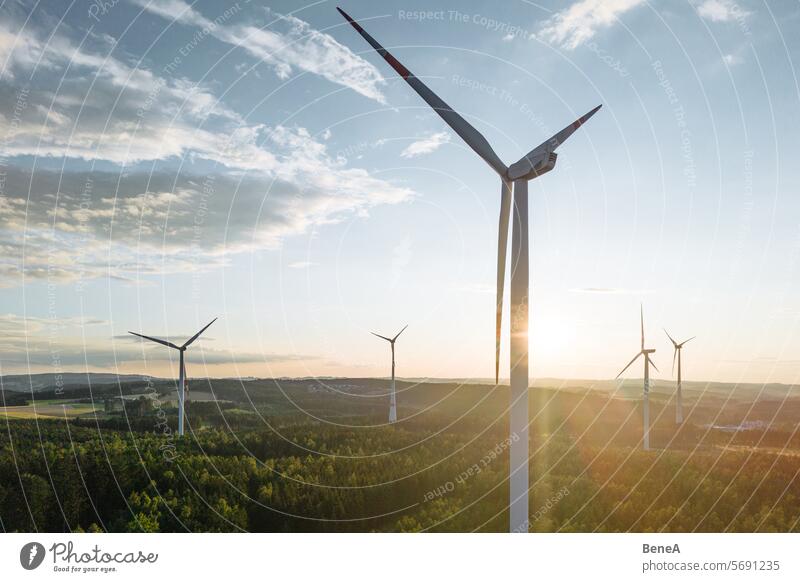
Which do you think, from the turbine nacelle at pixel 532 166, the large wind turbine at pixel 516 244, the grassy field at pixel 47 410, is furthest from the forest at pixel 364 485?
the turbine nacelle at pixel 532 166

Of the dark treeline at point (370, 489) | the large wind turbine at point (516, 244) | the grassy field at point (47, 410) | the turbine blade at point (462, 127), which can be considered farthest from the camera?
the grassy field at point (47, 410)

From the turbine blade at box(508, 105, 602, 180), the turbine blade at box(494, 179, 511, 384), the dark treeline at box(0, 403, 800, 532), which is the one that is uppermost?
the turbine blade at box(508, 105, 602, 180)

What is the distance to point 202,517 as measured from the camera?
3634 cm

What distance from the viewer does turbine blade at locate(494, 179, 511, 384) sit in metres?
23.1

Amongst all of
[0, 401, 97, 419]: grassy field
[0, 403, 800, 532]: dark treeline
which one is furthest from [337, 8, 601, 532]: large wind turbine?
[0, 401, 97, 419]: grassy field

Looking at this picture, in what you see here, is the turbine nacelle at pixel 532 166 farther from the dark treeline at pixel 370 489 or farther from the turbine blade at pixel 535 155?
the dark treeline at pixel 370 489

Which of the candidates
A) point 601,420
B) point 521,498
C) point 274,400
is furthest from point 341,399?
point 521,498

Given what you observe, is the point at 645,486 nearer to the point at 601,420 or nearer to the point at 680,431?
the point at 680,431

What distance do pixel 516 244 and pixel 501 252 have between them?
1657 millimetres

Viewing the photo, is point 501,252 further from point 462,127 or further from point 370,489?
point 370,489

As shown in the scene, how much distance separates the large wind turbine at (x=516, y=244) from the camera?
824 inches

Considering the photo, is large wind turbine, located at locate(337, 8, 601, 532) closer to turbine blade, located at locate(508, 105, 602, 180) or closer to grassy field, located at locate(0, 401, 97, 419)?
turbine blade, located at locate(508, 105, 602, 180)

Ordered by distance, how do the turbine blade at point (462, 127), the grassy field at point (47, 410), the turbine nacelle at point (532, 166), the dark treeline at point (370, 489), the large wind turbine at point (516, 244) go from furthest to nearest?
the grassy field at point (47, 410) < the dark treeline at point (370, 489) < the turbine blade at point (462, 127) < the turbine nacelle at point (532, 166) < the large wind turbine at point (516, 244)

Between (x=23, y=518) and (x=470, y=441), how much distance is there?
117 ft
